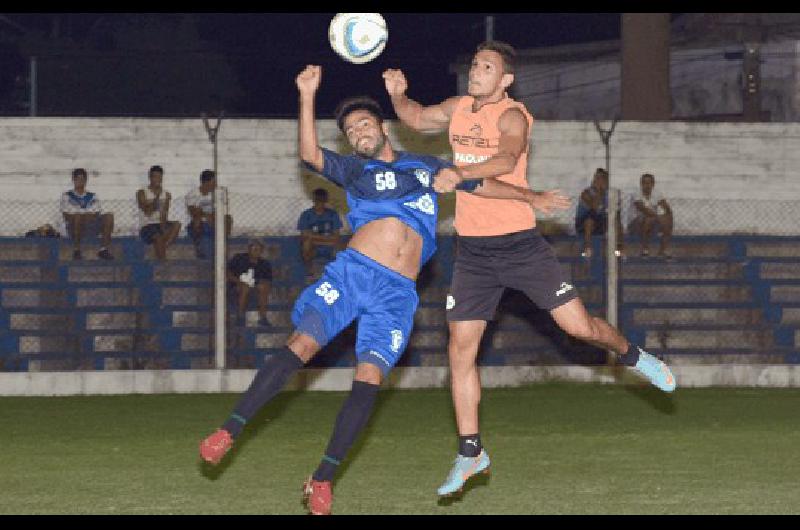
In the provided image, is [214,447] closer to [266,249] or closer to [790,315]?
[266,249]

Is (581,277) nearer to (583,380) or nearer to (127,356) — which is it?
(583,380)

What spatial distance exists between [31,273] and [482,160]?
31.1 ft

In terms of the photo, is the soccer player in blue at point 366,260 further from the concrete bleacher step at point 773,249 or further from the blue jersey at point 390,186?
the concrete bleacher step at point 773,249

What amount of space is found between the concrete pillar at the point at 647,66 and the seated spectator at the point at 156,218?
8.08 metres

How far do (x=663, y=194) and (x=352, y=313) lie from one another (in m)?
14.2

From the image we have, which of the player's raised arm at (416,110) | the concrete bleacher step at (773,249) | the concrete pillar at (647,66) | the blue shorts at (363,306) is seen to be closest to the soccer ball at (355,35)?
the player's raised arm at (416,110)

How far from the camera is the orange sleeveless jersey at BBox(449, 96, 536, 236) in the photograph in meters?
8.83

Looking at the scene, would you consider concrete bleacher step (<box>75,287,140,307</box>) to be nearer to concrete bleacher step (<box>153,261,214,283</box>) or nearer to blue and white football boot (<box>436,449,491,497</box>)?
concrete bleacher step (<box>153,261,214,283</box>)

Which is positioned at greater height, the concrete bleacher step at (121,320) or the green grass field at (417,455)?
Answer: the concrete bleacher step at (121,320)

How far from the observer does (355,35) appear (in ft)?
29.1

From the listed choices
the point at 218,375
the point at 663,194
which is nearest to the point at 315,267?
the point at 218,375

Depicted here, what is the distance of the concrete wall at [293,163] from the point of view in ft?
67.3

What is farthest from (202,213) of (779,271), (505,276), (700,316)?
(505,276)

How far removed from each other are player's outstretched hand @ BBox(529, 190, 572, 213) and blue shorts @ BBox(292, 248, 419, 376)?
2.64ft
